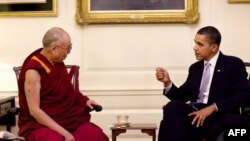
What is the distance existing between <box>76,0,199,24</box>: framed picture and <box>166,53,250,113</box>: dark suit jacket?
987mm

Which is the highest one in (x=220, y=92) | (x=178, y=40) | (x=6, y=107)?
(x=178, y=40)

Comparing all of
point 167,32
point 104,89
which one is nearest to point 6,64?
point 104,89

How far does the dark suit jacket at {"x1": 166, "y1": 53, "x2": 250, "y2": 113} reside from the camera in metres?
3.49

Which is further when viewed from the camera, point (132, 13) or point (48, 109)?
point (132, 13)

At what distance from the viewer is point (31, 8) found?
188 inches

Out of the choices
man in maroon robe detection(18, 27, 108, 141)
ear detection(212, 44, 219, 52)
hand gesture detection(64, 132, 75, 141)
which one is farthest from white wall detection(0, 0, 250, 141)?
hand gesture detection(64, 132, 75, 141)

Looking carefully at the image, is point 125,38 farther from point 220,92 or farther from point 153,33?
point 220,92

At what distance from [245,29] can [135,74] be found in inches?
47.9

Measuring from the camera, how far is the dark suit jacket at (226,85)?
3.49 m

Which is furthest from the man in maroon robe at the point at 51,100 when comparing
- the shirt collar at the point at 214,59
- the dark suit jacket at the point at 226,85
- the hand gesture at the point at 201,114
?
the shirt collar at the point at 214,59

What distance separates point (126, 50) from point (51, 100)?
5.04 feet

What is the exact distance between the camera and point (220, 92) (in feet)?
11.9

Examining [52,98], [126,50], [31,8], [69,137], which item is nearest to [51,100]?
[52,98]

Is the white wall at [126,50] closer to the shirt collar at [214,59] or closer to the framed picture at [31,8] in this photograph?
the framed picture at [31,8]
